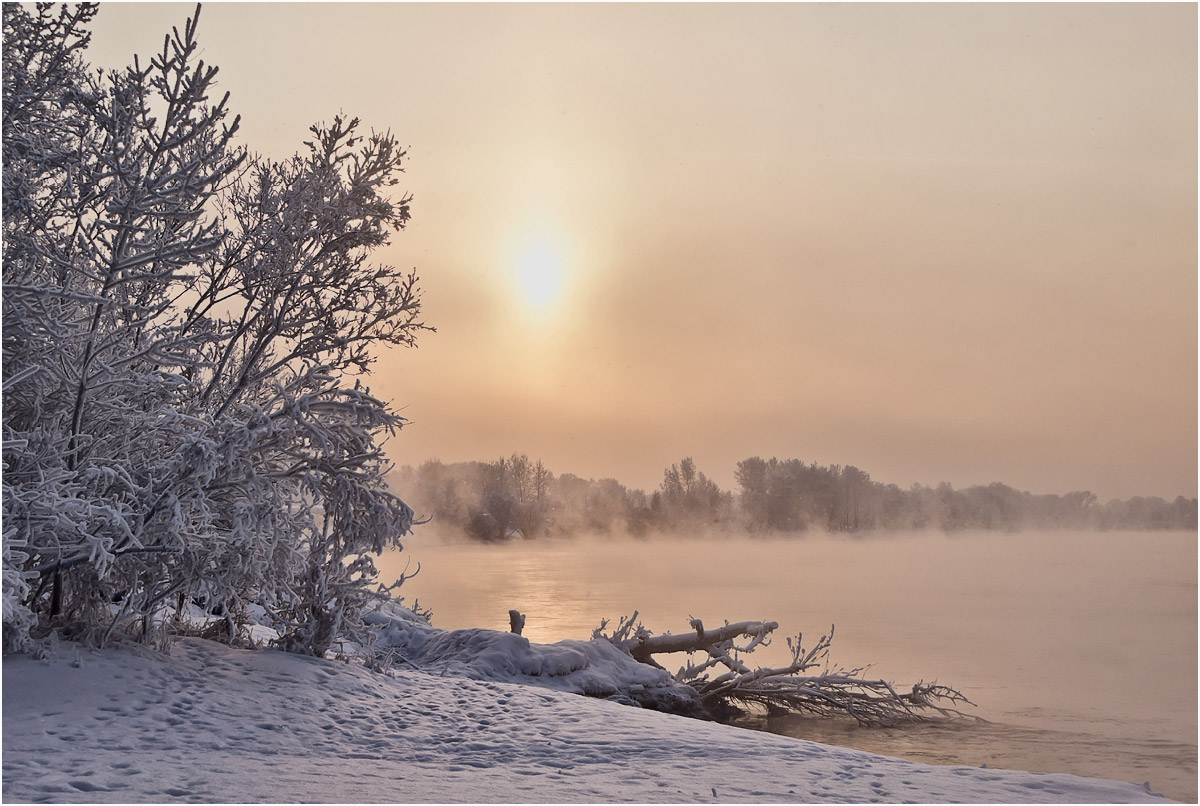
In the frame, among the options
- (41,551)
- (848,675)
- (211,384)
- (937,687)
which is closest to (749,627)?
(848,675)

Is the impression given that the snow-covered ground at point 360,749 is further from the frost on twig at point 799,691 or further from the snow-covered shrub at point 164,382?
the frost on twig at point 799,691

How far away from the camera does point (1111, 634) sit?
1764 inches

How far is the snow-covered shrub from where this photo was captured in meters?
9.24

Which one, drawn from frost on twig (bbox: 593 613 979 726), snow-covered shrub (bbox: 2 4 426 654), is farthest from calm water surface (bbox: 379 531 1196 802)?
snow-covered shrub (bbox: 2 4 426 654)

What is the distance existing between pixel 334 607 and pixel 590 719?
12.3 feet

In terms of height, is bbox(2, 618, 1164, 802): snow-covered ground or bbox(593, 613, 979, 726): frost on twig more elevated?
bbox(2, 618, 1164, 802): snow-covered ground

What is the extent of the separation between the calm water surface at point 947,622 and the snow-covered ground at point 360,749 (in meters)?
5.99

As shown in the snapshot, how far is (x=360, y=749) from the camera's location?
27.9 feet

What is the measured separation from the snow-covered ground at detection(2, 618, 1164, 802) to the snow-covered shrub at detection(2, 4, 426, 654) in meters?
0.90

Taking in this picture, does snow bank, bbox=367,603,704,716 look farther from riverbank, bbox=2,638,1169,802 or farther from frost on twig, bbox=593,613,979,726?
riverbank, bbox=2,638,1169,802

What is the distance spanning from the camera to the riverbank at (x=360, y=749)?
6.91m

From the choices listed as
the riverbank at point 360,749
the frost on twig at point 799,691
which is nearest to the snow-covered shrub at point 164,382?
the riverbank at point 360,749

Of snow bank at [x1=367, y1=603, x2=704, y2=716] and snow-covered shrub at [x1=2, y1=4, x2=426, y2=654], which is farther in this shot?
snow bank at [x1=367, y1=603, x2=704, y2=716]

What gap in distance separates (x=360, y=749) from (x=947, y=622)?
130ft
